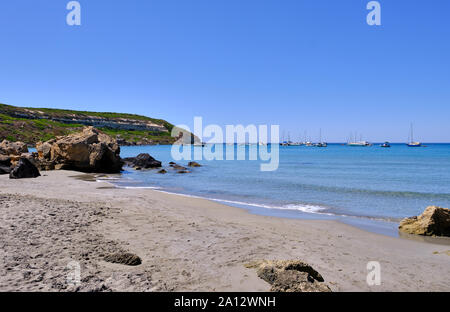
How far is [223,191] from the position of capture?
2369 centimetres

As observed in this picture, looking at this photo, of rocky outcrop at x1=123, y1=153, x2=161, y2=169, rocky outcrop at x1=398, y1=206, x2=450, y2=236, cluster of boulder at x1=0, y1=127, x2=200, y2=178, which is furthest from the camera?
rocky outcrop at x1=123, y1=153, x2=161, y2=169

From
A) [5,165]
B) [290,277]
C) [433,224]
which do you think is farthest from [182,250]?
[5,165]

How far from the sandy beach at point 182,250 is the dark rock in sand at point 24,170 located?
12846 millimetres

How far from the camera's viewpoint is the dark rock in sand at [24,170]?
22656 millimetres

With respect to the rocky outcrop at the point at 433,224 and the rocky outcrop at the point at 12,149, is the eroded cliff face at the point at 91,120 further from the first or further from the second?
the rocky outcrop at the point at 433,224

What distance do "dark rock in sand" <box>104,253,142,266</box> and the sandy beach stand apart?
0.56 ft

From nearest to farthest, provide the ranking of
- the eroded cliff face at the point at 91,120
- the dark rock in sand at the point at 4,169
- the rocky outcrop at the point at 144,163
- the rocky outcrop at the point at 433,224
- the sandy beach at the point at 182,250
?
1. the sandy beach at the point at 182,250
2. the rocky outcrop at the point at 433,224
3. the dark rock in sand at the point at 4,169
4. the rocky outcrop at the point at 144,163
5. the eroded cliff face at the point at 91,120

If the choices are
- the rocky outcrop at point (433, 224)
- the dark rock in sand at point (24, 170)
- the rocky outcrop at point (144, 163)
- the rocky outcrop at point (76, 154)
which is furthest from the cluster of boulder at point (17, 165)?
the rocky outcrop at point (433, 224)

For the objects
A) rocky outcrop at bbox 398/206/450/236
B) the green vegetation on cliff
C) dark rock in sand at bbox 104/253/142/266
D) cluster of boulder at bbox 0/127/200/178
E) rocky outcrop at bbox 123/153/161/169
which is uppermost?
the green vegetation on cliff

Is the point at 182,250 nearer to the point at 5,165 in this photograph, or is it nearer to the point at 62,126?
the point at 5,165

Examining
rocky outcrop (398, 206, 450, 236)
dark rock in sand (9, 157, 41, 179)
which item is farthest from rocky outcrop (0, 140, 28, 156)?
rocky outcrop (398, 206, 450, 236)

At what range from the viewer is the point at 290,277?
589 cm

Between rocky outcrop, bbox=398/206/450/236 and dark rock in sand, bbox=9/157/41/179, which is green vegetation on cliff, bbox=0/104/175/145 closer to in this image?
dark rock in sand, bbox=9/157/41/179

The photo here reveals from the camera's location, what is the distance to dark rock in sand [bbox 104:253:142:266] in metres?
6.68
